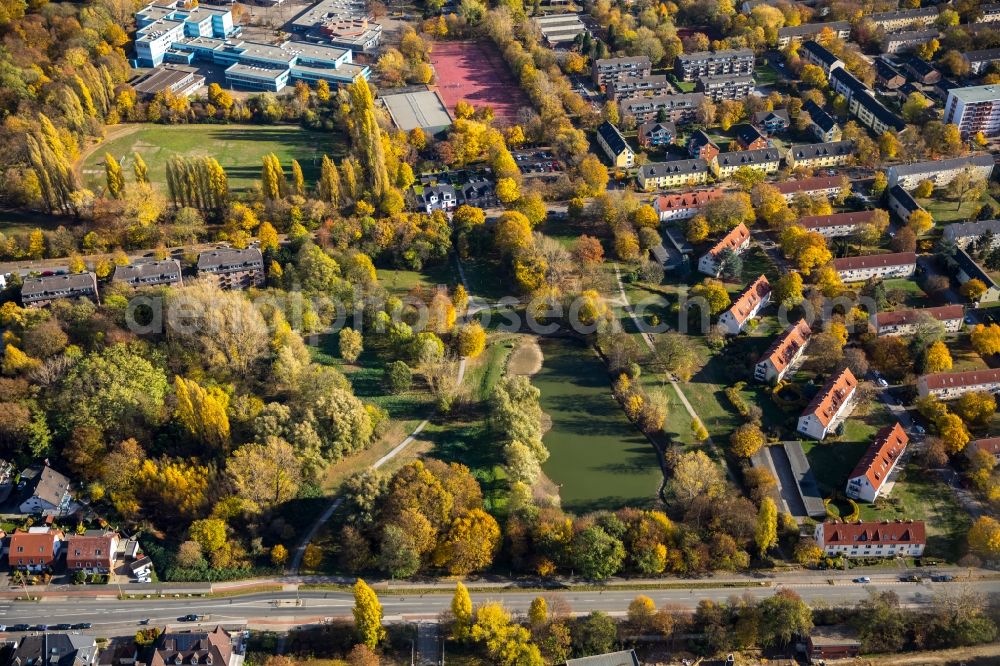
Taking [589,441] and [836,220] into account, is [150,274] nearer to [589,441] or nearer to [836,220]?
[589,441]

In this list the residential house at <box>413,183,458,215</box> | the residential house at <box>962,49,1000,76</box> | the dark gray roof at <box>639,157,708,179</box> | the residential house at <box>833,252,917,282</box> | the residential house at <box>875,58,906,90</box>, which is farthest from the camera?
the residential house at <box>962,49,1000,76</box>

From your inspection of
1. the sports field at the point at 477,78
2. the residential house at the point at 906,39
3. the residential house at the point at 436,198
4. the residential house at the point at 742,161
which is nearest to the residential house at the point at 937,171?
the residential house at the point at 742,161

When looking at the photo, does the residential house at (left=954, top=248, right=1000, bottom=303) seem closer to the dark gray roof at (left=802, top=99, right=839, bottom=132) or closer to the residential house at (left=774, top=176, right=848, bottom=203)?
the residential house at (left=774, top=176, right=848, bottom=203)

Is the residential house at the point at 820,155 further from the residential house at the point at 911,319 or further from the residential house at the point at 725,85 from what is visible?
the residential house at the point at 911,319

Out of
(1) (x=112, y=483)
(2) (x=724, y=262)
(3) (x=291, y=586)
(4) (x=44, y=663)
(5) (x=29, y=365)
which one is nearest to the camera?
(4) (x=44, y=663)

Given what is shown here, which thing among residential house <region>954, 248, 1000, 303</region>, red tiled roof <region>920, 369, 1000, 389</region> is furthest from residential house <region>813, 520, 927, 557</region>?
residential house <region>954, 248, 1000, 303</region>

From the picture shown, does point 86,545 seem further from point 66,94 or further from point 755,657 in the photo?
point 66,94

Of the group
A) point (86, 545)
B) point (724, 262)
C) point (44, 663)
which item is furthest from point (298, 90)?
point (44, 663)
